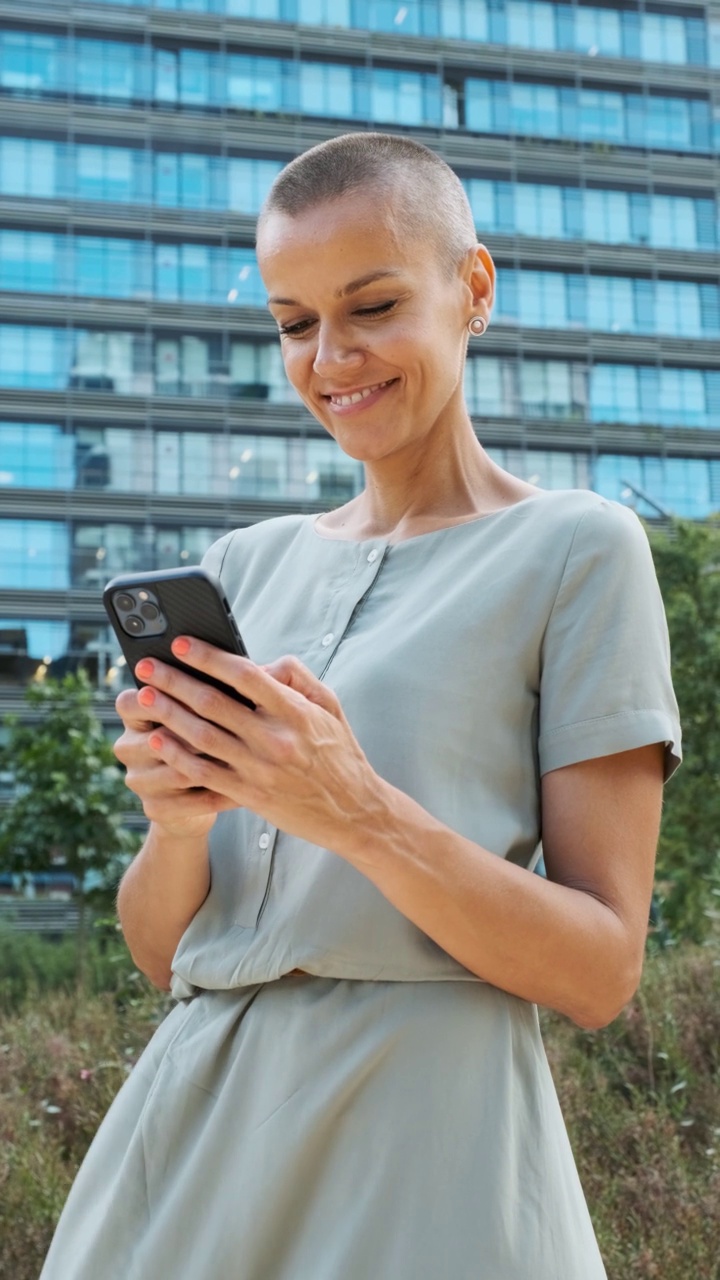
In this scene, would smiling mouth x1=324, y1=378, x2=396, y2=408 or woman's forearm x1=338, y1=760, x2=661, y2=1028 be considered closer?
woman's forearm x1=338, y1=760, x2=661, y2=1028

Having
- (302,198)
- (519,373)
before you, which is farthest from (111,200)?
(302,198)

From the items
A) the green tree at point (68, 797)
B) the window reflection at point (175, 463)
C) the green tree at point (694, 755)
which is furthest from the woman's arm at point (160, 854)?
the window reflection at point (175, 463)

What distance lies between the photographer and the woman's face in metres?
0.71

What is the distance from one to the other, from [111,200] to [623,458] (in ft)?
20.7

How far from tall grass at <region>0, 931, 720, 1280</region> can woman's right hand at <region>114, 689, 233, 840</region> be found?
1485mm

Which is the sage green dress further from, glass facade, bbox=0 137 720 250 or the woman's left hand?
glass facade, bbox=0 137 720 250

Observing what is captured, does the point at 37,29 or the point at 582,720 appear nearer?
the point at 582,720

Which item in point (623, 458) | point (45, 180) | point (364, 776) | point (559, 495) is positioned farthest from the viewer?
point (623, 458)

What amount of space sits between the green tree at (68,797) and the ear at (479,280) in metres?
8.78

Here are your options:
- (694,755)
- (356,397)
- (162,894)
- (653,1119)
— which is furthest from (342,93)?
(162,894)

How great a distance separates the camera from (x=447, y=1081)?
23.8 inches

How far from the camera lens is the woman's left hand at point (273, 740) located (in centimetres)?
56

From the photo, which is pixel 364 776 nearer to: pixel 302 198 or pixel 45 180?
pixel 302 198

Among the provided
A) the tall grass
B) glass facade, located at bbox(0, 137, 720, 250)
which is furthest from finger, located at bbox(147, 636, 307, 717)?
glass facade, located at bbox(0, 137, 720, 250)
